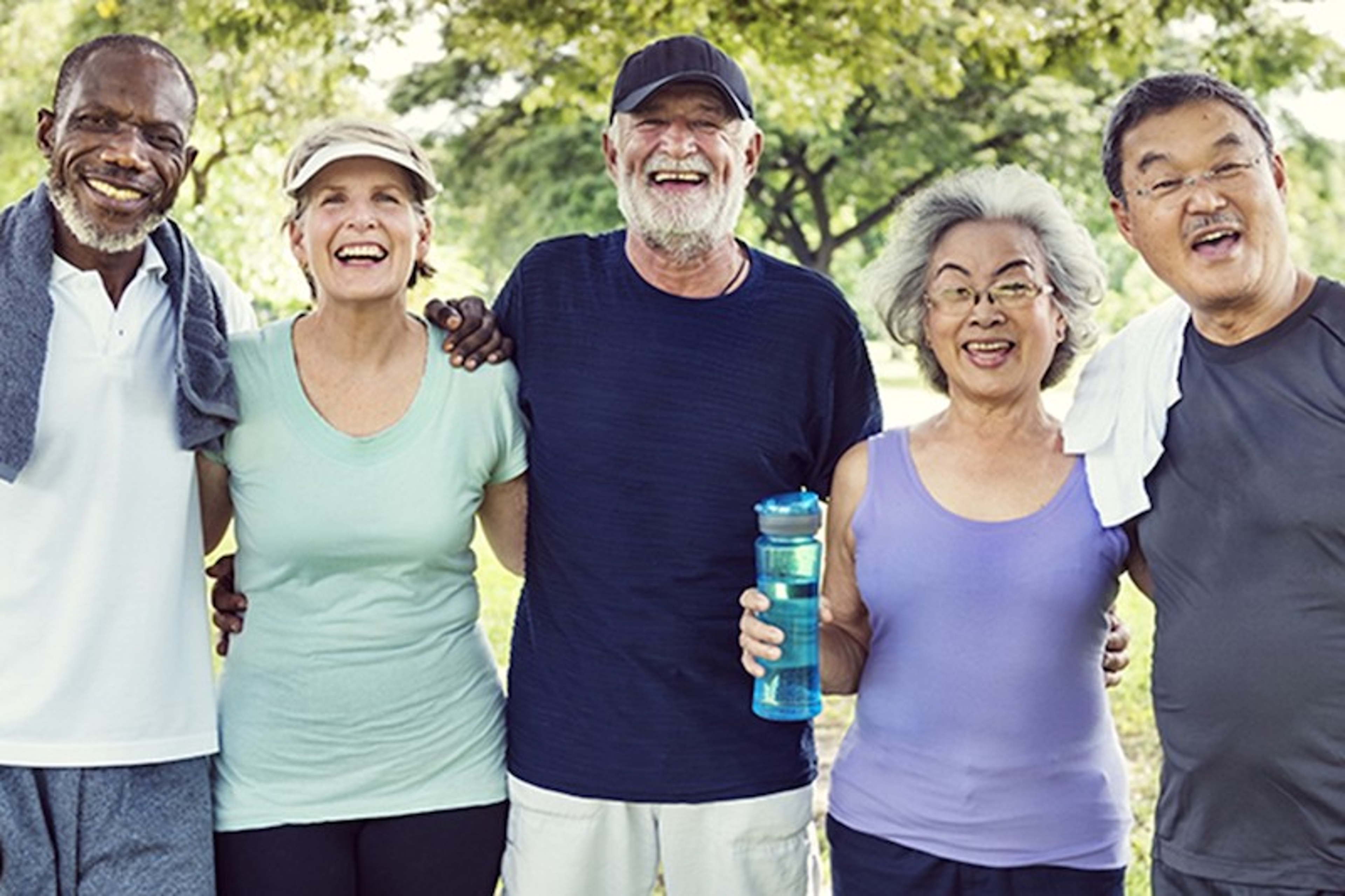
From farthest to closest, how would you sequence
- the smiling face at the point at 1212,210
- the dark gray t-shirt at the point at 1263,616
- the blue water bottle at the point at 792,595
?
the blue water bottle at the point at 792,595 < the smiling face at the point at 1212,210 < the dark gray t-shirt at the point at 1263,616

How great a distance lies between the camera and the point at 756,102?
1562 cm

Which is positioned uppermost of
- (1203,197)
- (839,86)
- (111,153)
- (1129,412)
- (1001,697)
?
(839,86)

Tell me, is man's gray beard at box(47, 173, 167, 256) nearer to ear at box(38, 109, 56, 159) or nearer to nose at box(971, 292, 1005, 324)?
ear at box(38, 109, 56, 159)

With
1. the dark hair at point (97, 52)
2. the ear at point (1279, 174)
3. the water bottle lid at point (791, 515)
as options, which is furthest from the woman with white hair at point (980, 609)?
the dark hair at point (97, 52)

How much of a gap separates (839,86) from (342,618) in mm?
7874

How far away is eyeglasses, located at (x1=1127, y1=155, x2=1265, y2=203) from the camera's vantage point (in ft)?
9.43

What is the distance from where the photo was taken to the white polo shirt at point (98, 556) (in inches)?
115

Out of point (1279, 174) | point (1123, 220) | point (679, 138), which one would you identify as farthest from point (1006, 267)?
point (679, 138)

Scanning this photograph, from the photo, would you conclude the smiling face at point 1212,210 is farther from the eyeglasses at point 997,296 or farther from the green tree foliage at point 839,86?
the green tree foliage at point 839,86

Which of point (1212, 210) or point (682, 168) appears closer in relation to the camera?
point (1212, 210)

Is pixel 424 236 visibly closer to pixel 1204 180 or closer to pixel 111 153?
pixel 111 153

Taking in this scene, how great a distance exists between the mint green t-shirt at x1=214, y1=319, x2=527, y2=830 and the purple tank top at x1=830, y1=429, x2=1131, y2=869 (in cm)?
95

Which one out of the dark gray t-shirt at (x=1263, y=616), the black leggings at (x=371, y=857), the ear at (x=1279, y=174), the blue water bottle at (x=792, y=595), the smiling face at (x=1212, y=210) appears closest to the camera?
the dark gray t-shirt at (x=1263, y=616)

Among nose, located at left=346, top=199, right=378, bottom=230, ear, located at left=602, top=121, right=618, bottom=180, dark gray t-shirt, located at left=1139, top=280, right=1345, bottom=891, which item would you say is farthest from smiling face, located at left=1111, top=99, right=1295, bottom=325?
nose, located at left=346, top=199, right=378, bottom=230
